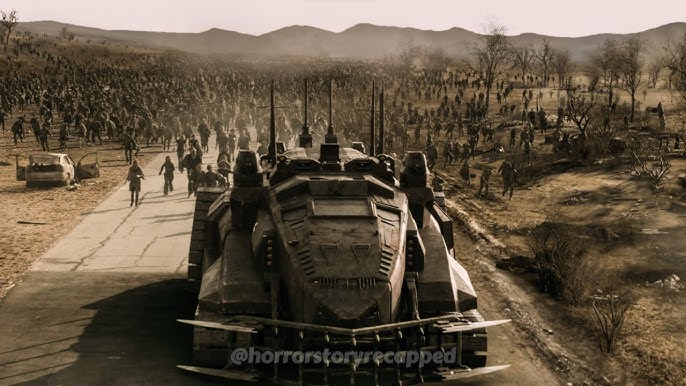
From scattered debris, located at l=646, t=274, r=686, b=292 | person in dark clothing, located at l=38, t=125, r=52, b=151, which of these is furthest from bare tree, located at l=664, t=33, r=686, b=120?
person in dark clothing, located at l=38, t=125, r=52, b=151

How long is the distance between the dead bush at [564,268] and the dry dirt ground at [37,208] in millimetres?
11386

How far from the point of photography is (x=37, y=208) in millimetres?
25547

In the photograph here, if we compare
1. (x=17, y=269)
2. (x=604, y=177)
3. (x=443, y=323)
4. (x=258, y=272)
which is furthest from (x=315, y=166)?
(x=604, y=177)

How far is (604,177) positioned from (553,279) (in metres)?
16.3

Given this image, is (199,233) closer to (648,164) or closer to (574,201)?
(574,201)

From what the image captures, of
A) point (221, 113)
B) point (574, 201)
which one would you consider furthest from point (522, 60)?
point (574, 201)

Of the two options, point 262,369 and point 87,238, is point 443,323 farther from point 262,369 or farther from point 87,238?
point 87,238

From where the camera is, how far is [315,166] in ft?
42.1

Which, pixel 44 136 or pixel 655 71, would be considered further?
pixel 655 71

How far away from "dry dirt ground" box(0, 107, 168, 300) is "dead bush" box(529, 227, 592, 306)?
37.4 ft

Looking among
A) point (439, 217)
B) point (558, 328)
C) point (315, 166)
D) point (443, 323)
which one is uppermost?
point (315, 166)

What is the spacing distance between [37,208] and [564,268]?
17574 mm

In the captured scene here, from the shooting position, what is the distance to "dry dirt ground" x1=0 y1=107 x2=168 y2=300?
19.0 meters

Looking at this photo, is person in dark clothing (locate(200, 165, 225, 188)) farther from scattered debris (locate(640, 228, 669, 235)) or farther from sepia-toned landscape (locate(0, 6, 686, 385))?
scattered debris (locate(640, 228, 669, 235))
